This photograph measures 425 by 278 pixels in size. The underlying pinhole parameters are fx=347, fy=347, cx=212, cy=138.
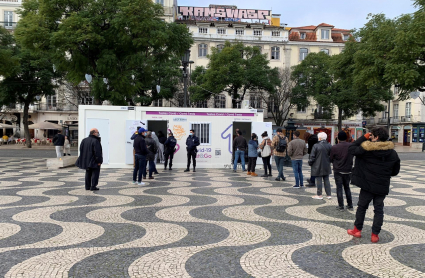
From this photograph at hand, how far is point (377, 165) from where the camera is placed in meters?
5.01

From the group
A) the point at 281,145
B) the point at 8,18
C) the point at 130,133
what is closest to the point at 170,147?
the point at 130,133

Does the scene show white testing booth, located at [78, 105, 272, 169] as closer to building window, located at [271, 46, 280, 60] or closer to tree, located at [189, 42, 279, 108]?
tree, located at [189, 42, 279, 108]

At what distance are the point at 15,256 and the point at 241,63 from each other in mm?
36983

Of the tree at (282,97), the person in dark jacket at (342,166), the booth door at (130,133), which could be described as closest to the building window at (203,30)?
the tree at (282,97)

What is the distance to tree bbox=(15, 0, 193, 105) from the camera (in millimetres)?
18016

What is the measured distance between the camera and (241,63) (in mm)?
39375

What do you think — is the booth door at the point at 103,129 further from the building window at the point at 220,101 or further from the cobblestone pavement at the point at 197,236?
the building window at the point at 220,101

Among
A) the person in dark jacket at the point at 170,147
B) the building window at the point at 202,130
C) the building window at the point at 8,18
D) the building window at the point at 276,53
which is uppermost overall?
the building window at the point at 8,18

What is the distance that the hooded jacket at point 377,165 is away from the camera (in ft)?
16.2

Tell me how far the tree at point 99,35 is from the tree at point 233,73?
17226mm

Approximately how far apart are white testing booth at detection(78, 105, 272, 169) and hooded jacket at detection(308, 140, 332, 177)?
8.07 m

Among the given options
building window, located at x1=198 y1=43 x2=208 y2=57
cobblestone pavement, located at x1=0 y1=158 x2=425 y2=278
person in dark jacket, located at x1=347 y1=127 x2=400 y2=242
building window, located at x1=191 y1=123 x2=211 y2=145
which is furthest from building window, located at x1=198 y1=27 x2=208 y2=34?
person in dark jacket, located at x1=347 y1=127 x2=400 y2=242

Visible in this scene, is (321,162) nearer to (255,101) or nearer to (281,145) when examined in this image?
(281,145)

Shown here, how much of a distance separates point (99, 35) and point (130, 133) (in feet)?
20.8
